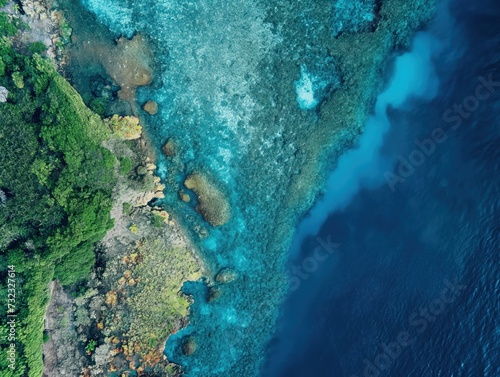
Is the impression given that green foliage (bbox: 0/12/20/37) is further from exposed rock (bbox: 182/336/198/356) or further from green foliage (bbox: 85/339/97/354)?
exposed rock (bbox: 182/336/198/356)

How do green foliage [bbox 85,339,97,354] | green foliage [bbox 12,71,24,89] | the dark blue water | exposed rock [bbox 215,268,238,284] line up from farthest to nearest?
exposed rock [bbox 215,268,238,284], green foliage [bbox 85,339,97,354], green foliage [bbox 12,71,24,89], the dark blue water

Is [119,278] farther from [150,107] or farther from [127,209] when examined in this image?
[150,107]

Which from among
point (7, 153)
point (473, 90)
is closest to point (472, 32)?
point (473, 90)

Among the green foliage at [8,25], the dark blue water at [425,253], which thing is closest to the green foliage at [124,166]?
the green foliage at [8,25]

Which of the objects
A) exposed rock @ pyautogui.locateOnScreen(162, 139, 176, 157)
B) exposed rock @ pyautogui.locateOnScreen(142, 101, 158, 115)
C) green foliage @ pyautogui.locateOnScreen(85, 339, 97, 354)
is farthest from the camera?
exposed rock @ pyautogui.locateOnScreen(162, 139, 176, 157)

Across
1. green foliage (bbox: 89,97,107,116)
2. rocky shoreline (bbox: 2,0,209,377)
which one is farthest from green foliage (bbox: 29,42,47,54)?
green foliage (bbox: 89,97,107,116)

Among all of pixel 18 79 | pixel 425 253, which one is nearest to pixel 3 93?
pixel 18 79

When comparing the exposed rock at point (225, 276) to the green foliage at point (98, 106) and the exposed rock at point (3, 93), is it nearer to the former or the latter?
the green foliage at point (98, 106)

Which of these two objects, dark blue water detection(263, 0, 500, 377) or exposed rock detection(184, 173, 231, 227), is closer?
dark blue water detection(263, 0, 500, 377)

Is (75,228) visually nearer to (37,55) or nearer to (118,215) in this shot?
(118,215)
